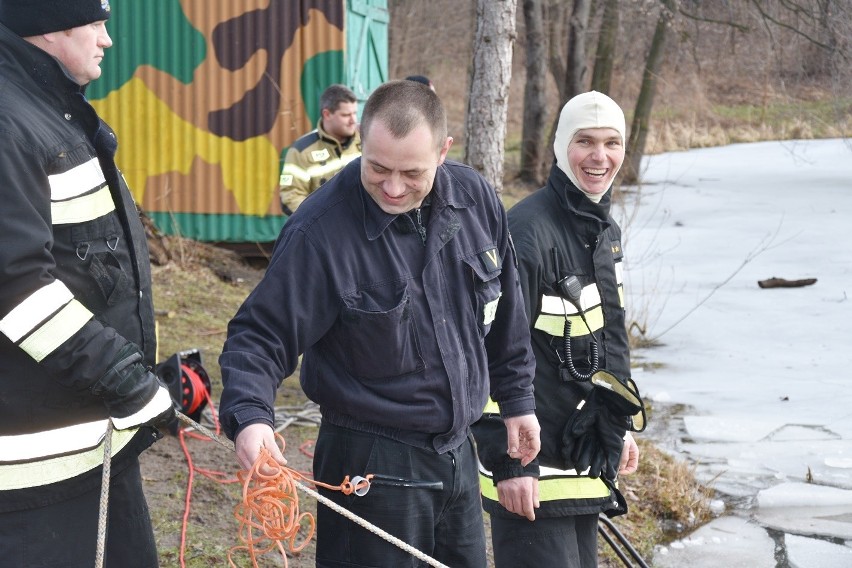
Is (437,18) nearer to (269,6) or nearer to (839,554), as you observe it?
(269,6)

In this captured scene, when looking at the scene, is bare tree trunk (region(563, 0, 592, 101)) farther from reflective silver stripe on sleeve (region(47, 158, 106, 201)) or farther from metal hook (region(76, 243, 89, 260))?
metal hook (region(76, 243, 89, 260))

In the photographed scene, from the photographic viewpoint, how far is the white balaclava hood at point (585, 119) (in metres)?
3.36

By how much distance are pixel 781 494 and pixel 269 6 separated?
7609mm

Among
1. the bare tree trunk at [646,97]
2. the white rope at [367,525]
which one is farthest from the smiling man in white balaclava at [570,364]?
the bare tree trunk at [646,97]

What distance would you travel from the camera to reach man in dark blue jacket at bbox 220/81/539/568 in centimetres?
258

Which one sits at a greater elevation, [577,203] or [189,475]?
[577,203]

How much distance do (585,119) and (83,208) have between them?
1.63 meters

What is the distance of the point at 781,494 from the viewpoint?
587 cm

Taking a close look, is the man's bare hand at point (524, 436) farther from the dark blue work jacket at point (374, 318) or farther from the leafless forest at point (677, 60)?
the leafless forest at point (677, 60)

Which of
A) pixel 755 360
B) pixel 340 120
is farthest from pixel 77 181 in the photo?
pixel 755 360

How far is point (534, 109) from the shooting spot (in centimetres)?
1884

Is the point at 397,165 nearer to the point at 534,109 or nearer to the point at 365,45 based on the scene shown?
the point at 365,45

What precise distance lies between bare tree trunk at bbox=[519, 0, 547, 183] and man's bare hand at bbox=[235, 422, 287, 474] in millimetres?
16363

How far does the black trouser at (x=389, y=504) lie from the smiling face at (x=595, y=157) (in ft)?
3.39
